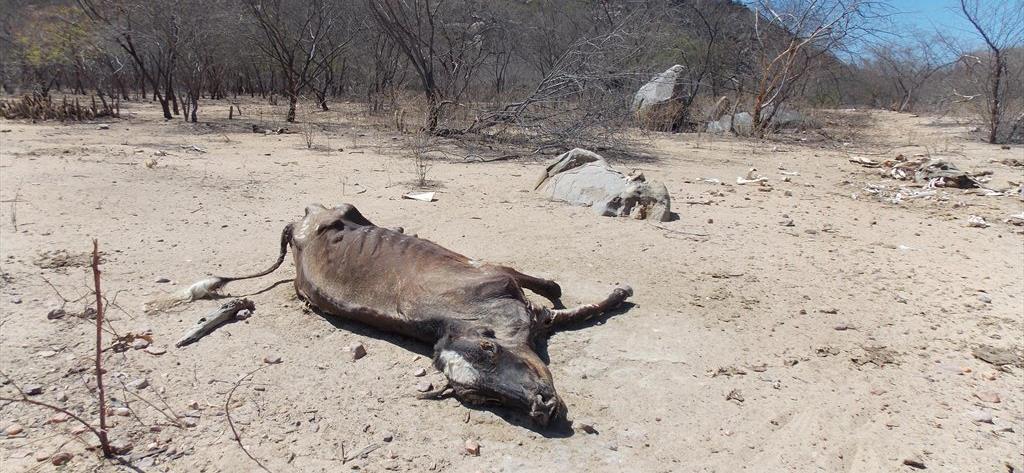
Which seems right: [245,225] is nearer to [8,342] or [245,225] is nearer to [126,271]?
[126,271]

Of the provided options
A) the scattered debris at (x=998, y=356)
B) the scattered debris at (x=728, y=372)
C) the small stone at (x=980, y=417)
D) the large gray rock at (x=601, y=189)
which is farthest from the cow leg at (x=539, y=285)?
the large gray rock at (x=601, y=189)

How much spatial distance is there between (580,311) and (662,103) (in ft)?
42.8

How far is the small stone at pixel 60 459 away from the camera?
2285 mm

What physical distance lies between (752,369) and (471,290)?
1.44m

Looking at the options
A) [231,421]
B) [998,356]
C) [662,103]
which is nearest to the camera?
[231,421]

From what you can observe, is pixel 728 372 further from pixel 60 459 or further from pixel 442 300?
pixel 60 459

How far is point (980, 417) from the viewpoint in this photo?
9.38ft

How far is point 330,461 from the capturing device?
7.91 feet

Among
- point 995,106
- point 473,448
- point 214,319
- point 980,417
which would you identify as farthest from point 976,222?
point 995,106

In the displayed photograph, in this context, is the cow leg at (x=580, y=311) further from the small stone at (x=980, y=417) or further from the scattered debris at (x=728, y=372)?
the small stone at (x=980, y=417)

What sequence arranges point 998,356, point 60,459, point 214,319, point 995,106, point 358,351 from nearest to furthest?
point 60,459 → point 358,351 → point 214,319 → point 998,356 → point 995,106

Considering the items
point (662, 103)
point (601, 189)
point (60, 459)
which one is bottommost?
point (60, 459)

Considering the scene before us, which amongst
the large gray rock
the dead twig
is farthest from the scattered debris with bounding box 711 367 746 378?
the large gray rock

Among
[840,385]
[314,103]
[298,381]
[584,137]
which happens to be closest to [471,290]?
[298,381]
